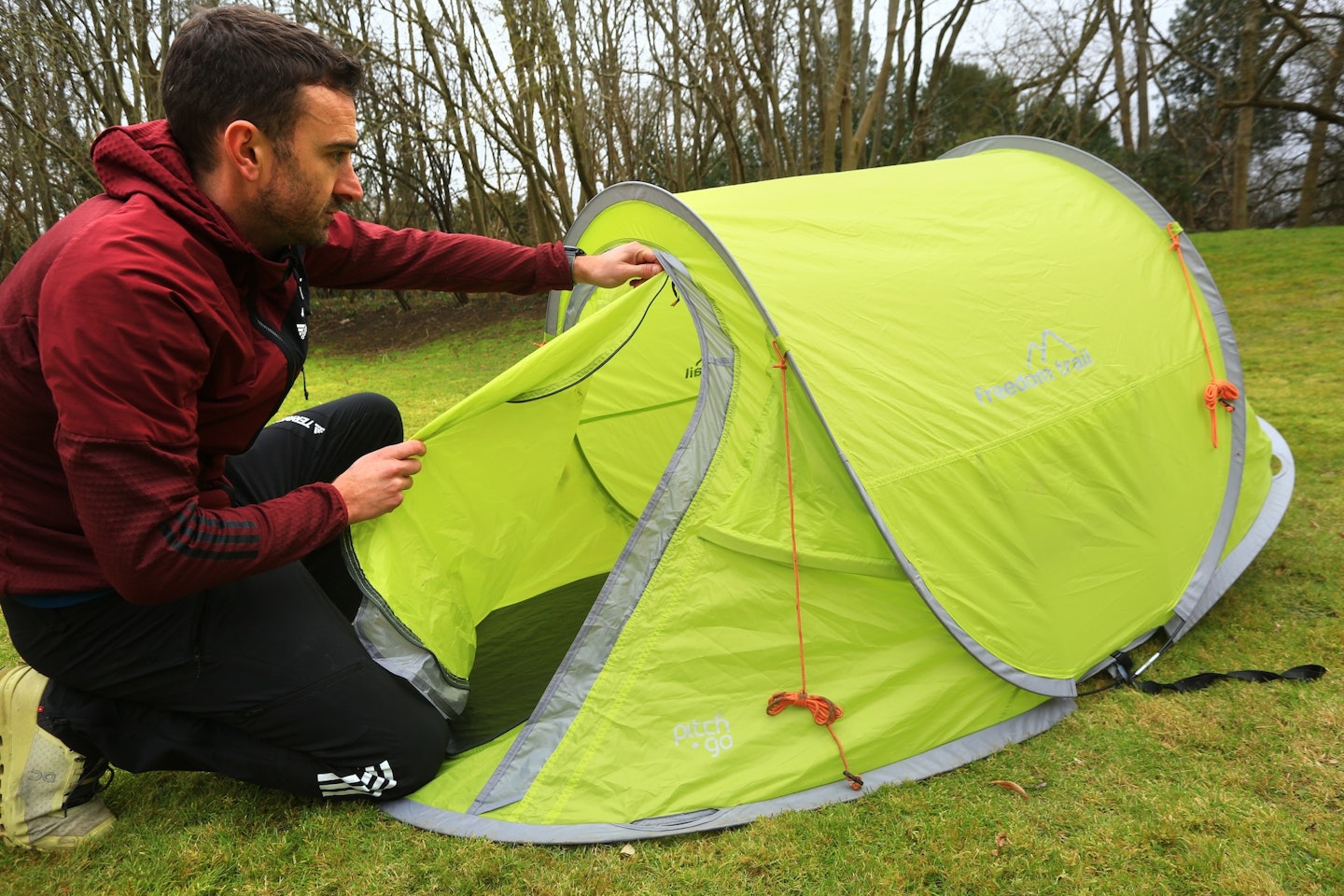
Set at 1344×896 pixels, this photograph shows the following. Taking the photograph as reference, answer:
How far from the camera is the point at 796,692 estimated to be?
2.18m

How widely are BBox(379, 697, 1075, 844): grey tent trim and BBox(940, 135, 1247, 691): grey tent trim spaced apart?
875 mm

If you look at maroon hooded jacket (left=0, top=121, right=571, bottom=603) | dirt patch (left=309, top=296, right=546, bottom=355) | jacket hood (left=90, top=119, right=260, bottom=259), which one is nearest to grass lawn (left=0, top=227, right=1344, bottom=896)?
maroon hooded jacket (left=0, top=121, right=571, bottom=603)

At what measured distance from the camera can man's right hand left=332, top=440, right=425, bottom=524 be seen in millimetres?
2008

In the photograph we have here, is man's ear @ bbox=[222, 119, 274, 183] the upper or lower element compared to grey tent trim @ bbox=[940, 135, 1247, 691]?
upper

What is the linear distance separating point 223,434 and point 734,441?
1.15 meters

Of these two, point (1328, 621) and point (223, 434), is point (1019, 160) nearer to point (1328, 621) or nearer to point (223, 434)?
point (1328, 621)

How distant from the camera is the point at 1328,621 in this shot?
276cm

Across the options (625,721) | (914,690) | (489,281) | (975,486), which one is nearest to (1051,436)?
(975,486)

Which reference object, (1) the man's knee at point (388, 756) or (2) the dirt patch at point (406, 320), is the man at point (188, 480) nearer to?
(1) the man's knee at point (388, 756)

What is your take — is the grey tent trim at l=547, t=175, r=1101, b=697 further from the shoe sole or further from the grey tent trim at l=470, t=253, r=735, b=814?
the shoe sole

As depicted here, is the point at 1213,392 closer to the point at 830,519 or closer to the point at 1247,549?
the point at 1247,549

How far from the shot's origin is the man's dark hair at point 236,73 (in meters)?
1.71

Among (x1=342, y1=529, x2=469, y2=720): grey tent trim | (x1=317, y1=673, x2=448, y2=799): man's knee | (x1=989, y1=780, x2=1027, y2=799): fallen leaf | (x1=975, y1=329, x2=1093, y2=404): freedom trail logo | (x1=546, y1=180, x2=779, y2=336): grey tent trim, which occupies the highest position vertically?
(x1=546, y1=180, x2=779, y2=336): grey tent trim

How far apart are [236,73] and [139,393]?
24.5 inches
